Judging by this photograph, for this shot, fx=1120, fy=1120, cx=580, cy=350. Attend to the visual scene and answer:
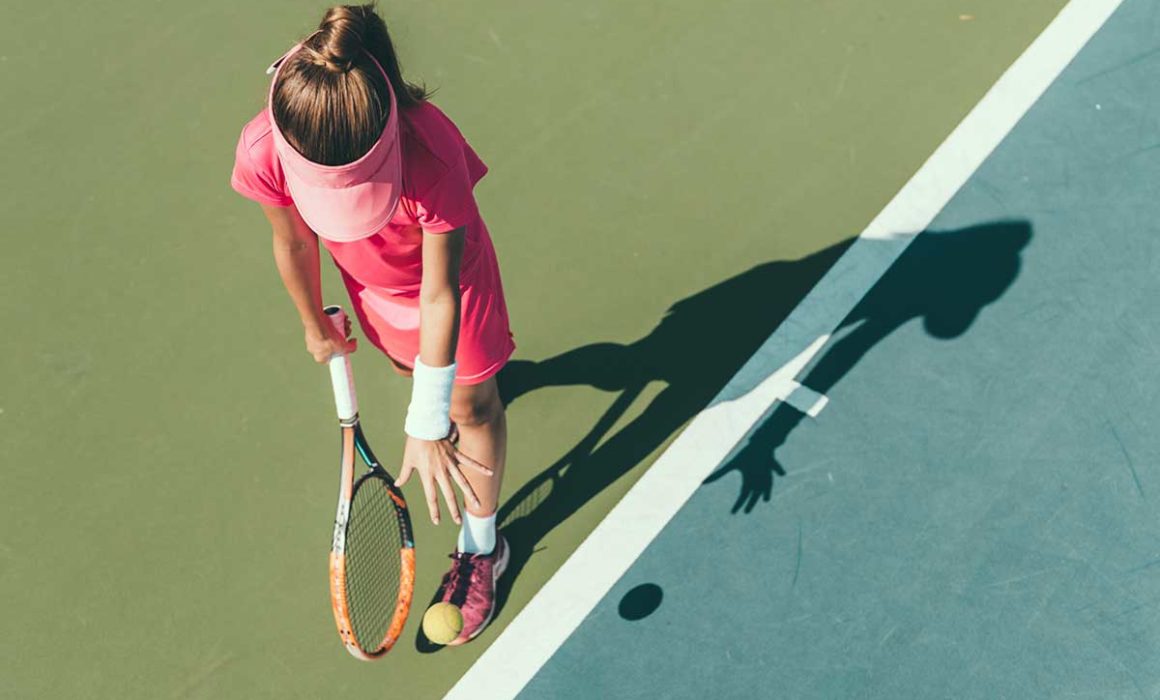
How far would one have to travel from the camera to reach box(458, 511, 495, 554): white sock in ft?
14.3

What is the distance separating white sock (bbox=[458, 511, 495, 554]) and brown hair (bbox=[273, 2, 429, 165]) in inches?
75.9

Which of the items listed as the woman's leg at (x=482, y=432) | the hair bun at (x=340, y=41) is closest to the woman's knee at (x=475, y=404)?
the woman's leg at (x=482, y=432)

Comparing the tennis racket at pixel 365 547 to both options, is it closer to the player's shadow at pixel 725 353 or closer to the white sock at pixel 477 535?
the white sock at pixel 477 535

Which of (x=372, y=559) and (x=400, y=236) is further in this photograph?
(x=372, y=559)

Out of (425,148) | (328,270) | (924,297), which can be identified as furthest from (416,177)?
(924,297)

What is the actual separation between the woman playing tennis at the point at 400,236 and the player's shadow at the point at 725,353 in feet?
1.40

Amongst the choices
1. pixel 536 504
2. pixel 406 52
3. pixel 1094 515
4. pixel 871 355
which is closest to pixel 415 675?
pixel 536 504

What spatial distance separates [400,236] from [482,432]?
3.33ft

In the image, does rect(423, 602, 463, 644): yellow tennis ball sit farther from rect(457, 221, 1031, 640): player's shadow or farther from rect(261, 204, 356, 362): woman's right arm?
rect(261, 204, 356, 362): woman's right arm

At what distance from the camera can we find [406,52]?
590cm

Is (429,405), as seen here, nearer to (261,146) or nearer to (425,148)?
(425,148)

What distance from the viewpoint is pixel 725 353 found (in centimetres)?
506

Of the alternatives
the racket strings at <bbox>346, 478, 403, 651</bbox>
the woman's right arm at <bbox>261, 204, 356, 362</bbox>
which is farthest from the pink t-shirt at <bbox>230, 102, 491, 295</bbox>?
the racket strings at <bbox>346, 478, 403, 651</bbox>

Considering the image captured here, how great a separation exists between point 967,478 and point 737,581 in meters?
1.10
